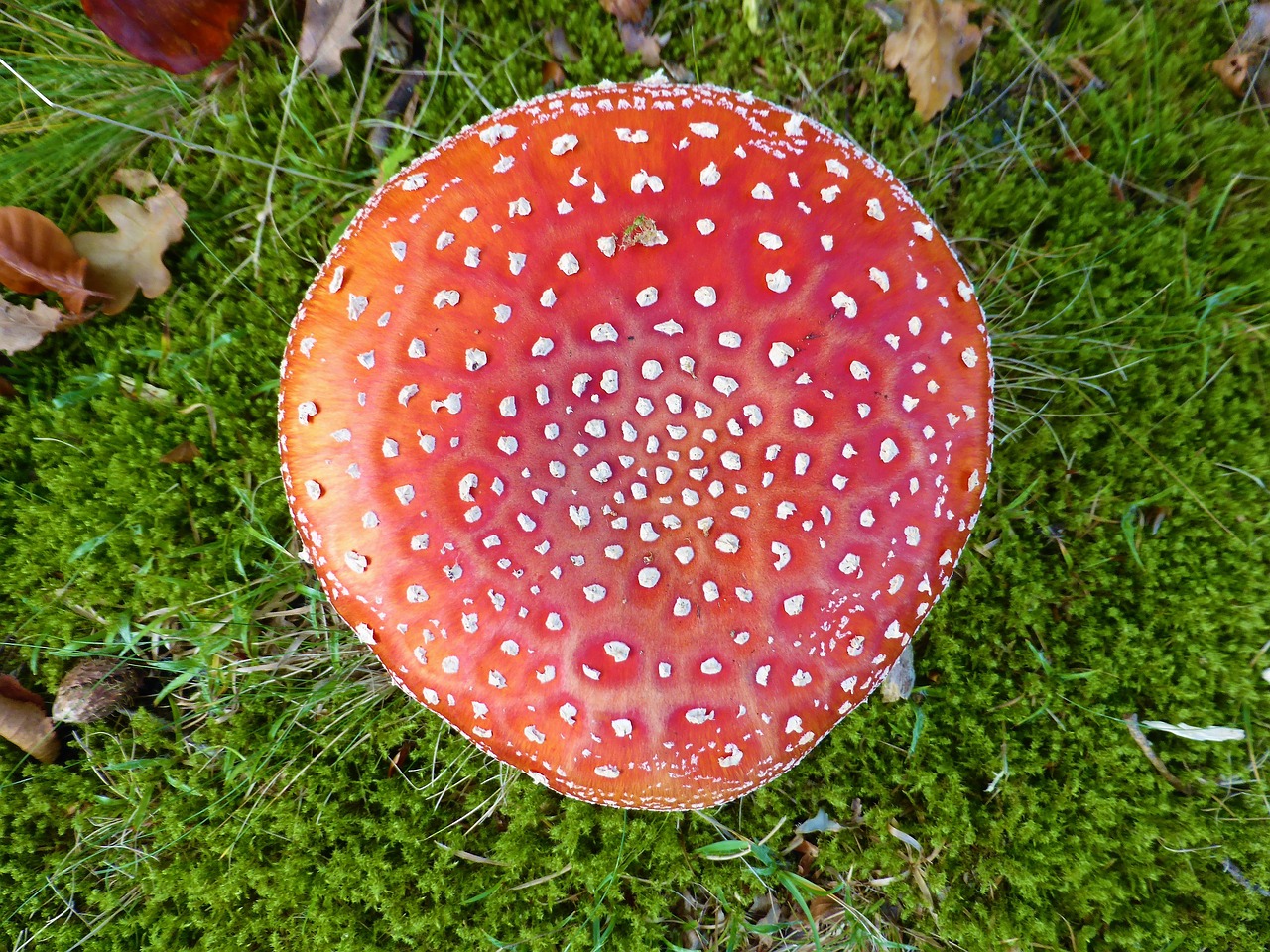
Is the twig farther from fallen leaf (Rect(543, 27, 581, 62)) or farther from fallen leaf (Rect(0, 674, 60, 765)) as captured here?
fallen leaf (Rect(0, 674, 60, 765))

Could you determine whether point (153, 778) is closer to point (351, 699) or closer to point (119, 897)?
point (119, 897)

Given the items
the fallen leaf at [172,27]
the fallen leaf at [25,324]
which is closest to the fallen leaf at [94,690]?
the fallen leaf at [25,324]

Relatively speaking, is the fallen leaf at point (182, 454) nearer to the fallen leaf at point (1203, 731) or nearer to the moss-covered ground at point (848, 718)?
the moss-covered ground at point (848, 718)

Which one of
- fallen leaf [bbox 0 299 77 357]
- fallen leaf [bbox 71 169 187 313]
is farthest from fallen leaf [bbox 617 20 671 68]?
fallen leaf [bbox 0 299 77 357]

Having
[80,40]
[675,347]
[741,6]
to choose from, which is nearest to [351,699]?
[675,347]

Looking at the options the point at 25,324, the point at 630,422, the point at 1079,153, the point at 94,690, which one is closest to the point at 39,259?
the point at 25,324

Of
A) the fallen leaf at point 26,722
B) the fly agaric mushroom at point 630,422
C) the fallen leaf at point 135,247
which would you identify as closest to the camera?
the fly agaric mushroom at point 630,422
